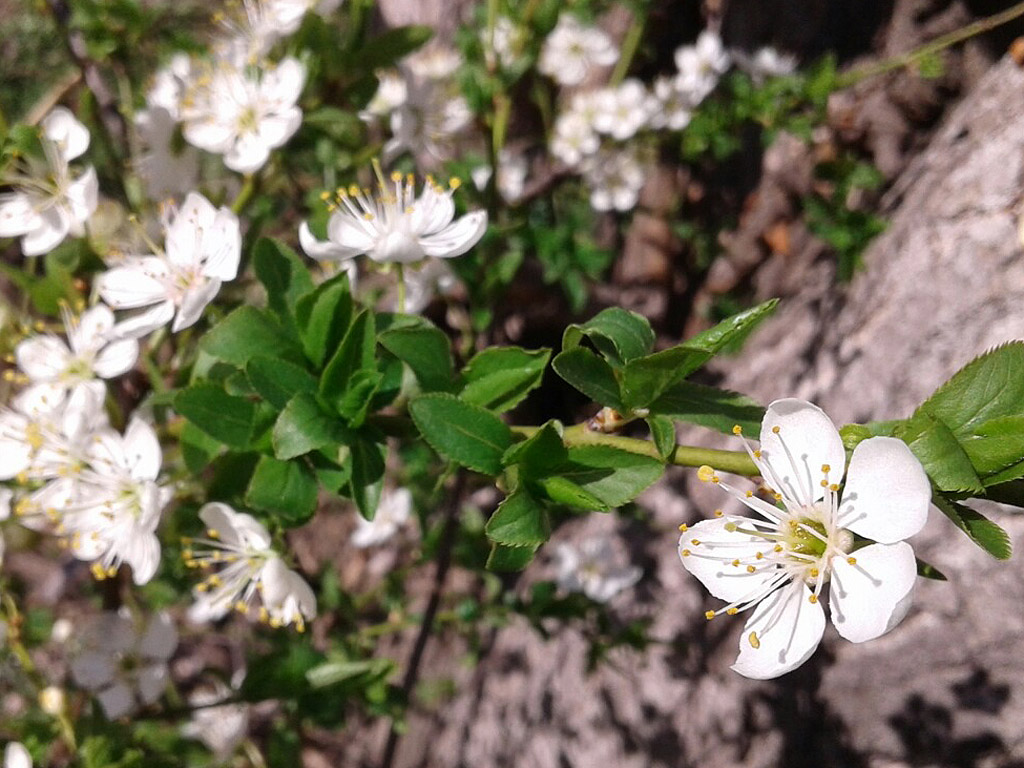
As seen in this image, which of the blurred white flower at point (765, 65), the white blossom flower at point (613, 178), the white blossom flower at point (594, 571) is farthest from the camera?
the white blossom flower at point (613, 178)

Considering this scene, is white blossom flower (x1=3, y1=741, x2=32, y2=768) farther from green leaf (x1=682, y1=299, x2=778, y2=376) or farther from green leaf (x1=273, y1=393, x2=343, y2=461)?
green leaf (x1=682, y1=299, x2=778, y2=376)

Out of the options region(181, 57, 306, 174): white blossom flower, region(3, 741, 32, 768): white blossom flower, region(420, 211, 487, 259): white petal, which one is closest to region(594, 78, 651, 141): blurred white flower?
region(181, 57, 306, 174): white blossom flower

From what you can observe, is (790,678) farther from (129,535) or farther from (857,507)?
(129,535)

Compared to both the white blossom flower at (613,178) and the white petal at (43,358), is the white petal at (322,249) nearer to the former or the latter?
the white petal at (43,358)

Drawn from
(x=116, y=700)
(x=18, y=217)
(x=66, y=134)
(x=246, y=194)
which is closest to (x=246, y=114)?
(x=246, y=194)

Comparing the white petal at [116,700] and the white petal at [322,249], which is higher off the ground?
the white petal at [322,249]

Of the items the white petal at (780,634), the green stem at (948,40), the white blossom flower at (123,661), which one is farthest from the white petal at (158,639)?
the green stem at (948,40)

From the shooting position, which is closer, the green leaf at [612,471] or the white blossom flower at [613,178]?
the green leaf at [612,471]

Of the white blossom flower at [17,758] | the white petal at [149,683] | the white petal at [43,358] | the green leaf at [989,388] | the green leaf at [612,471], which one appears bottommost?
the white petal at [149,683]
